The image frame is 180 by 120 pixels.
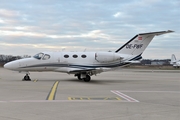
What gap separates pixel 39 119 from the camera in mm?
6723

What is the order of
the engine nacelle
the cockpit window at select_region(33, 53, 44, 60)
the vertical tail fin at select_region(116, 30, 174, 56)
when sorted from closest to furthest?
the engine nacelle
the cockpit window at select_region(33, 53, 44, 60)
the vertical tail fin at select_region(116, 30, 174, 56)

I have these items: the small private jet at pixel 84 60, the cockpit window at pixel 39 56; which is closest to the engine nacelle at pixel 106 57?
the small private jet at pixel 84 60

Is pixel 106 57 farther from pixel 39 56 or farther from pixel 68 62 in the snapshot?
pixel 39 56

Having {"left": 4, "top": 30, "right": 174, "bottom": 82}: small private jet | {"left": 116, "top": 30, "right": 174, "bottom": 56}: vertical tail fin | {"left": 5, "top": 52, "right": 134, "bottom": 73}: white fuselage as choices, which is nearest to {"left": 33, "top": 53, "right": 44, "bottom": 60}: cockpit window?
{"left": 4, "top": 30, "right": 174, "bottom": 82}: small private jet

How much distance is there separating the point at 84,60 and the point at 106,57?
2199mm

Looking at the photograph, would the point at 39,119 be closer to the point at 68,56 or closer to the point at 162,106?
the point at 162,106

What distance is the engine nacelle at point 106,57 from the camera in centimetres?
2158

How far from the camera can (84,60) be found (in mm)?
22297

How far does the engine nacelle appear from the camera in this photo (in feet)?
70.8

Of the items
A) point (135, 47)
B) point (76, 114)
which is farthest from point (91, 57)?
point (76, 114)

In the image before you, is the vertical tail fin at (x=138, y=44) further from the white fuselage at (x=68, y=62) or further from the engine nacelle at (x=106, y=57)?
the engine nacelle at (x=106, y=57)

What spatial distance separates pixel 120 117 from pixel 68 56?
15.6 meters

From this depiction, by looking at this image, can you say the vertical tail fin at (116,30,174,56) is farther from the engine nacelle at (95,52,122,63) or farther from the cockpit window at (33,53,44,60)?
the cockpit window at (33,53,44,60)

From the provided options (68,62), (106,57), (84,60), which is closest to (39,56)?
(68,62)
